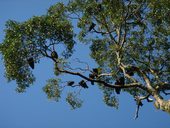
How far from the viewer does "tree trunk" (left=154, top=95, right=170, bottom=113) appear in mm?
18523

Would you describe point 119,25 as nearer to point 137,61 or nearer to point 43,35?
point 137,61

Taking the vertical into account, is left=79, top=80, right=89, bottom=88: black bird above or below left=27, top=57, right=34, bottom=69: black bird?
below

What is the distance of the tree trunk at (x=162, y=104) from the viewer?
60.8 feet

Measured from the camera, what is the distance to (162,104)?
18.9m

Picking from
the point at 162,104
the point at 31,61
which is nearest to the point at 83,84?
the point at 31,61

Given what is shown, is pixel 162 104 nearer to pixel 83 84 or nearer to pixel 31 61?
pixel 83 84

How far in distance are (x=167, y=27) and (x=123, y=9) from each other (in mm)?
4075

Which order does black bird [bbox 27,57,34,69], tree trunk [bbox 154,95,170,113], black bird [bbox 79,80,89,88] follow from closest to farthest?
tree trunk [bbox 154,95,170,113]
black bird [bbox 79,80,89,88]
black bird [bbox 27,57,34,69]

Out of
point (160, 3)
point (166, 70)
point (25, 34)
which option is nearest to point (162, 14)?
point (160, 3)

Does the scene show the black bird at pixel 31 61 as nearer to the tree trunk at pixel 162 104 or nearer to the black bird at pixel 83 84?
the black bird at pixel 83 84

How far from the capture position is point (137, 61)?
27.4 m

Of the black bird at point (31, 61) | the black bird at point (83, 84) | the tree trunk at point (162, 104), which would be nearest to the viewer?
the tree trunk at point (162, 104)

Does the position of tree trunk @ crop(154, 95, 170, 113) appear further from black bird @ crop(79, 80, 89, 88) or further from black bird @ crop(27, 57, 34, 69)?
black bird @ crop(27, 57, 34, 69)

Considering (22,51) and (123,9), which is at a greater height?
(123,9)
